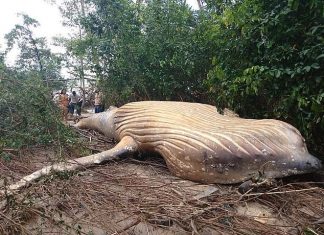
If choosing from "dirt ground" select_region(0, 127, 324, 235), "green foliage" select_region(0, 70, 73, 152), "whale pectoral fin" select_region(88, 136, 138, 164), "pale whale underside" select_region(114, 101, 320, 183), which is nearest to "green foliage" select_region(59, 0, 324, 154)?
"pale whale underside" select_region(114, 101, 320, 183)

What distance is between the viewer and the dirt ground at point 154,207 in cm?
331

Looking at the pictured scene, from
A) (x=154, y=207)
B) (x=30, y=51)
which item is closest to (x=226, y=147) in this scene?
(x=154, y=207)

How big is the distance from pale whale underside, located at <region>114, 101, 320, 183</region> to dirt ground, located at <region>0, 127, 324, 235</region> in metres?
0.17

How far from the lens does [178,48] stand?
7953mm

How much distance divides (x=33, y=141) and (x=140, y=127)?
161 cm

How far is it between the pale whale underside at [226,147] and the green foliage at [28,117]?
136cm

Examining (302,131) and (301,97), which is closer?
(301,97)

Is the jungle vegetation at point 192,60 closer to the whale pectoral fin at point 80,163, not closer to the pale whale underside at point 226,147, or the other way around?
the pale whale underside at point 226,147

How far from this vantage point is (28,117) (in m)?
5.41

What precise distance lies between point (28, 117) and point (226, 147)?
9.71ft

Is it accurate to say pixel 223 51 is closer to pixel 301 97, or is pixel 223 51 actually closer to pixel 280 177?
pixel 301 97

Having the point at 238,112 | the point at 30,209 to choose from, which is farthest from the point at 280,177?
the point at 30,209

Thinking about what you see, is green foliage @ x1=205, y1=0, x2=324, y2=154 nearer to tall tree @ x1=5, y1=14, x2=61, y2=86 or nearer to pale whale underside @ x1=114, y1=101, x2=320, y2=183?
pale whale underside @ x1=114, y1=101, x2=320, y2=183

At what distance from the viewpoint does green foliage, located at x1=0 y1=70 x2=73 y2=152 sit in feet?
17.4
